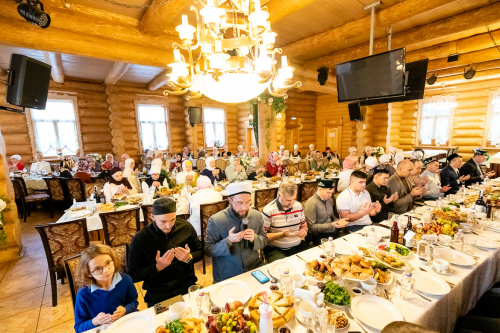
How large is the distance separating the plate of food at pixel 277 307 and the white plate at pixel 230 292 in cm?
11

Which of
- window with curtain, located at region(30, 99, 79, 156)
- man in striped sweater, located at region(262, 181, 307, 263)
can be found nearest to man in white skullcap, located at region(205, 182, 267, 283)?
man in striped sweater, located at region(262, 181, 307, 263)

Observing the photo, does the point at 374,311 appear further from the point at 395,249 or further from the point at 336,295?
the point at 395,249

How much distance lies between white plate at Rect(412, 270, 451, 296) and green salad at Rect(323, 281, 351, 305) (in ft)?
2.01

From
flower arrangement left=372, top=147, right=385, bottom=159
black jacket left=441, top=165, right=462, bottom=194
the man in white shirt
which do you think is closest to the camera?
the man in white shirt

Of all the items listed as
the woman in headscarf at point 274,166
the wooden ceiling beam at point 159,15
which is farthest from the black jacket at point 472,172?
the wooden ceiling beam at point 159,15

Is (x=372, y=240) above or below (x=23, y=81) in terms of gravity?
below

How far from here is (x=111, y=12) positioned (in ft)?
13.9

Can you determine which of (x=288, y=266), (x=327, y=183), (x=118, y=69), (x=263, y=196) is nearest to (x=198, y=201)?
(x=263, y=196)

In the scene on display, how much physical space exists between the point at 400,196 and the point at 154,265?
4.21 meters

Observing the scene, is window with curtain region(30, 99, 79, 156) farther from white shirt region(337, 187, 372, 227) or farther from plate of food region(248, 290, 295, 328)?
plate of food region(248, 290, 295, 328)

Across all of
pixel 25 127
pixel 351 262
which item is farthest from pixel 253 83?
pixel 25 127

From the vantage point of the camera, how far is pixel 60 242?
9.70 feet

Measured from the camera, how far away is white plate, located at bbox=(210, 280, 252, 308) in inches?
66.0

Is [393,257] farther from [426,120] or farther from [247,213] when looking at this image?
[426,120]
